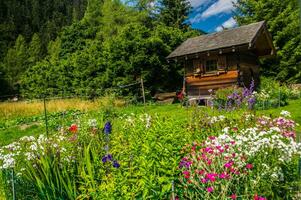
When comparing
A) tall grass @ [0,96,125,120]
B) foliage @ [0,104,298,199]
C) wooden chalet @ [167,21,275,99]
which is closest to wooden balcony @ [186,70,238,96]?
wooden chalet @ [167,21,275,99]

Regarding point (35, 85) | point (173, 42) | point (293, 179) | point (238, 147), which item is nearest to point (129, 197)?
point (238, 147)

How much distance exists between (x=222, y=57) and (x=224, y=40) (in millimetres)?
987

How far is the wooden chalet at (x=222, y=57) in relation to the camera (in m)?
18.5

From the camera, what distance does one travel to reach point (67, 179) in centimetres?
421

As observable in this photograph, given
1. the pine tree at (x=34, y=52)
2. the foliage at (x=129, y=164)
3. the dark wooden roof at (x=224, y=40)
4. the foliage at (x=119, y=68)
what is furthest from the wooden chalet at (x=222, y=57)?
the pine tree at (x=34, y=52)

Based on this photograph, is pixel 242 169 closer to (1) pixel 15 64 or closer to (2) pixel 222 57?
(2) pixel 222 57

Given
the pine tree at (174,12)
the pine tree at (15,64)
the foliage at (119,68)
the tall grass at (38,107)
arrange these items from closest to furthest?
the tall grass at (38,107), the foliage at (119,68), the pine tree at (174,12), the pine tree at (15,64)

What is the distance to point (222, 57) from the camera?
19438 mm

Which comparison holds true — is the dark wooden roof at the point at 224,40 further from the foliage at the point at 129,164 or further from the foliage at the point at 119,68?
the foliage at the point at 129,164

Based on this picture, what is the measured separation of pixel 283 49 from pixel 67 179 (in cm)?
2705

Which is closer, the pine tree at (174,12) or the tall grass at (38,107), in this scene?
the tall grass at (38,107)

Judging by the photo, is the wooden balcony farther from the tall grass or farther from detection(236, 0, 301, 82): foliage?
detection(236, 0, 301, 82): foliage

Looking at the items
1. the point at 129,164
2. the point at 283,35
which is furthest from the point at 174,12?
the point at 129,164

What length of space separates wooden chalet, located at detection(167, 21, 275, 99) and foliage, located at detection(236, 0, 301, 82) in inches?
274
